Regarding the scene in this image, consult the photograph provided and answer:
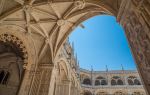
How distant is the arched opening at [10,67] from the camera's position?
12.4 meters

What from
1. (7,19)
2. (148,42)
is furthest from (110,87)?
(148,42)

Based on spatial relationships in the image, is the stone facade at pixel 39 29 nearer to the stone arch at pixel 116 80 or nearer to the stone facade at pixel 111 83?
the stone facade at pixel 111 83

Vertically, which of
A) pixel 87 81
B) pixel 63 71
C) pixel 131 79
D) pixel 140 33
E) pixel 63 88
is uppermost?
pixel 131 79

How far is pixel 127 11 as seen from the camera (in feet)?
20.4

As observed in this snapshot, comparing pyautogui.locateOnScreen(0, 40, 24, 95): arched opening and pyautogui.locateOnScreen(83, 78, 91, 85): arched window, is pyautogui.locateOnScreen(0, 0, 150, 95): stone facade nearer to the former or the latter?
pyautogui.locateOnScreen(0, 40, 24, 95): arched opening

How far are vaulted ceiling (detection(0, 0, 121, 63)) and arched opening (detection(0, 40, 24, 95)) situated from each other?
2.44 metres

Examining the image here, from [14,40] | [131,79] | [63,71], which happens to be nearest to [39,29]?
[14,40]

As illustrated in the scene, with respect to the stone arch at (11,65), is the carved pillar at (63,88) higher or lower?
lower

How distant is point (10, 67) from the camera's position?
13812 mm

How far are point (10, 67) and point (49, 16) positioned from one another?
6.40m

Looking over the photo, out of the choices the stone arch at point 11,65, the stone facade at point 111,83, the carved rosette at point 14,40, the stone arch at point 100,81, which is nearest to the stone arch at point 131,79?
the stone facade at point 111,83

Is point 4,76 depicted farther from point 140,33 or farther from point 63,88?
point 140,33

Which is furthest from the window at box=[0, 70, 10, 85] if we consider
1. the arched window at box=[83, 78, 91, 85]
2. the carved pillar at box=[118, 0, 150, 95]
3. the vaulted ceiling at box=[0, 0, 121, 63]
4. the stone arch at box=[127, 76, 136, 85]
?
the stone arch at box=[127, 76, 136, 85]

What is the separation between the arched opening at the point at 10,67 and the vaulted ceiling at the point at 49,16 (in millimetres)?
2436
